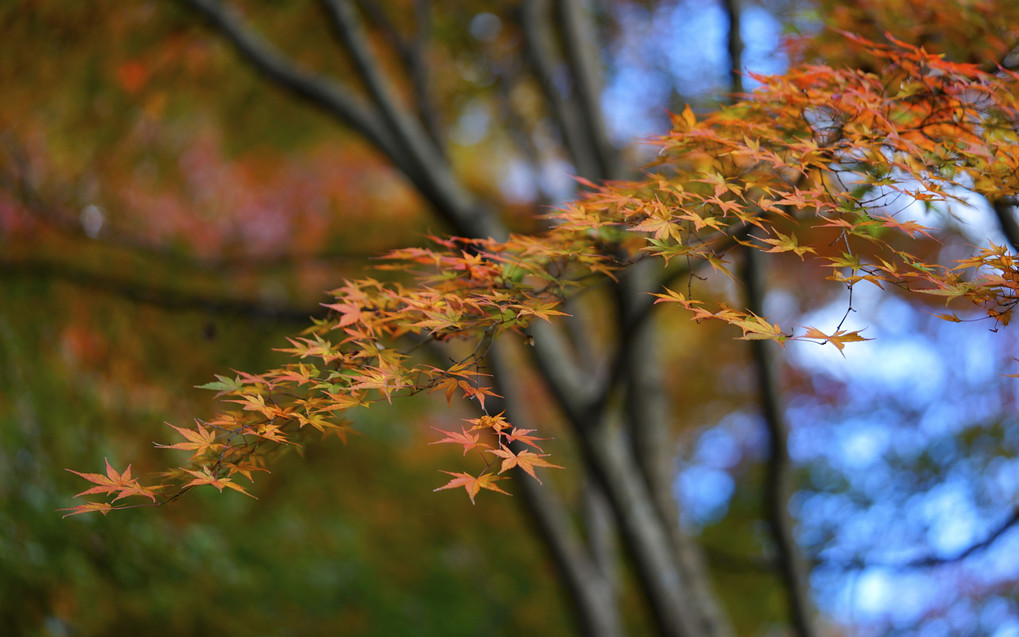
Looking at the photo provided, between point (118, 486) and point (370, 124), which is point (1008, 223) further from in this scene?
point (370, 124)

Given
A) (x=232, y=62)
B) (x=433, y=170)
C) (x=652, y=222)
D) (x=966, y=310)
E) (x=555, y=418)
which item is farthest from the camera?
(x=555, y=418)

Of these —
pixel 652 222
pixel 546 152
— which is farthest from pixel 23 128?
pixel 652 222

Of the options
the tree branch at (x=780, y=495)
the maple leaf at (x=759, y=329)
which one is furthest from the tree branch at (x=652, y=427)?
the maple leaf at (x=759, y=329)

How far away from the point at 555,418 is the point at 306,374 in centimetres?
695

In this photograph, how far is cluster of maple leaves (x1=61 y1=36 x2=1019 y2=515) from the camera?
130 cm

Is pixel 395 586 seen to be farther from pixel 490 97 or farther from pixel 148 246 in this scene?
pixel 490 97

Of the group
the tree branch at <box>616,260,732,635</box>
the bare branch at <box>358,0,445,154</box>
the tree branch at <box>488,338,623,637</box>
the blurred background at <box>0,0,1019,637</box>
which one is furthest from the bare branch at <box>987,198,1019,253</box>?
the bare branch at <box>358,0,445,154</box>

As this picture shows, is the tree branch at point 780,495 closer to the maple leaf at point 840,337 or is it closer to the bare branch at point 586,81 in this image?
the bare branch at point 586,81

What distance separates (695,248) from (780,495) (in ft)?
7.65

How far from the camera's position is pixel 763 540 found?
627 cm

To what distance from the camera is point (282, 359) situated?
16.4 feet

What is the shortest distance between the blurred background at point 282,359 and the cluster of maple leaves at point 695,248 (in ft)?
2.65

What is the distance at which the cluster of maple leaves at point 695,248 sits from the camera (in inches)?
51.3

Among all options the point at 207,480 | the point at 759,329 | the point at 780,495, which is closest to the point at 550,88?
the point at 780,495
